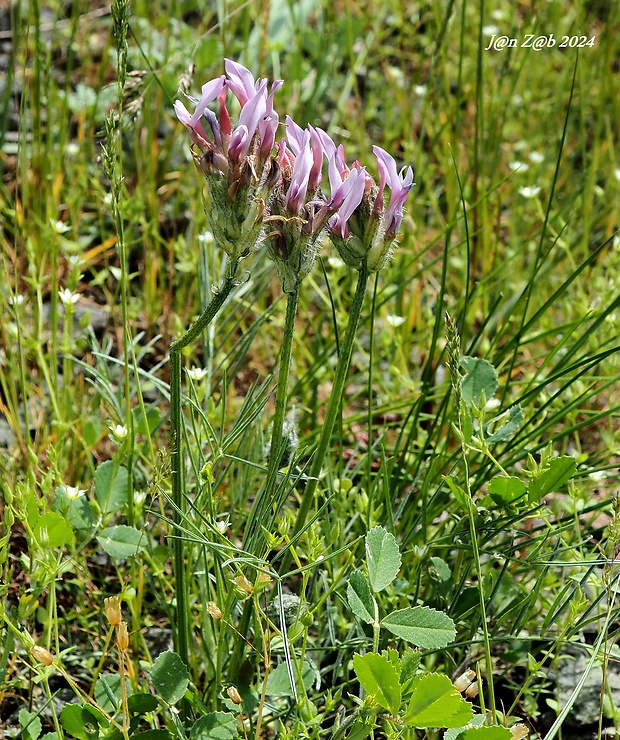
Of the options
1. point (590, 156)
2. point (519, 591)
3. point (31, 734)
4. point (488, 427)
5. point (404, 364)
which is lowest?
point (31, 734)

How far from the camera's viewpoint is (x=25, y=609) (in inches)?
51.4

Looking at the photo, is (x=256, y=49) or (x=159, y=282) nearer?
(x=159, y=282)

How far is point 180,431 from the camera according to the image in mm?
1195

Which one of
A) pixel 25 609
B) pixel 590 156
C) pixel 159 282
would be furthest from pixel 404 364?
pixel 590 156

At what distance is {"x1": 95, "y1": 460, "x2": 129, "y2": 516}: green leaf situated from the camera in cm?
151

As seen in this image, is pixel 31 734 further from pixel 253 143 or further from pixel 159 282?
pixel 159 282

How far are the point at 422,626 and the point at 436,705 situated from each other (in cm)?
14

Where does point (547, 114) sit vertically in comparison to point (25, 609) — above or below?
above

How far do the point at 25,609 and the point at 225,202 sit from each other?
2.19 feet

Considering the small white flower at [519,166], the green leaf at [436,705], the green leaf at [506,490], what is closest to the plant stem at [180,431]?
the green leaf at [436,705]

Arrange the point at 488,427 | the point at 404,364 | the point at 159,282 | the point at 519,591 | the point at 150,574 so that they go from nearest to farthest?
the point at 488,427 → the point at 519,591 → the point at 150,574 → the point at 404,364 → the point at 159,282

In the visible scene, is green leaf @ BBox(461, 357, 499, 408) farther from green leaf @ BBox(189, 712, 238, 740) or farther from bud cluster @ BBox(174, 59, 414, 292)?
green leaf @ BBox(189, 712, 238, 740)

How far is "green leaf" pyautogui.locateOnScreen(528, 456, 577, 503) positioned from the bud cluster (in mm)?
436

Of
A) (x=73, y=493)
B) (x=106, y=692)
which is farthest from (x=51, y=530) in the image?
(x=106, y=692)
